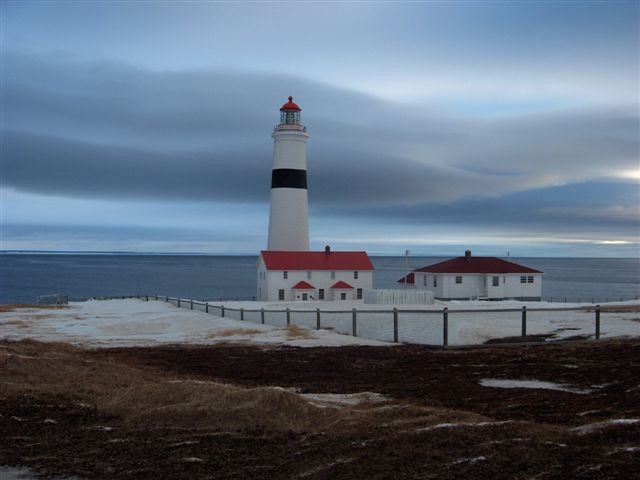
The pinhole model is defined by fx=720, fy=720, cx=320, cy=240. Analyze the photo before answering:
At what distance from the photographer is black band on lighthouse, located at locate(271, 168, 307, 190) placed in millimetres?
50156

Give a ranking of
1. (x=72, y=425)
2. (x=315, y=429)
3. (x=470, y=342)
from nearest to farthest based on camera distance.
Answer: (x=315, y=429)
(x=72, y=425)
(x=470, y=342)

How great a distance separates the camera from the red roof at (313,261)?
4934 centimetres

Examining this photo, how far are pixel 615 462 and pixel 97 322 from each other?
29430 mm

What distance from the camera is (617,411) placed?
1023 cm

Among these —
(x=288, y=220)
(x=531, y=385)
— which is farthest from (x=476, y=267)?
(x=531, y=385)

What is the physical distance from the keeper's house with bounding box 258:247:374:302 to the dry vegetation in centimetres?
3223

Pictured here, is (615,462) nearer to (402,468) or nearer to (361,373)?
(402,468)

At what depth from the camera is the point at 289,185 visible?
165ft

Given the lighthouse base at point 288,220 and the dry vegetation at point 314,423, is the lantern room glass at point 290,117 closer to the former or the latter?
the lighthouse base at point 288,220

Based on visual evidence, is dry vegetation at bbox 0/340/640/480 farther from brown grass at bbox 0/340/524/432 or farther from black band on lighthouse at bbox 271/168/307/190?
black band on lighthouse at bbox 271/168/307/190

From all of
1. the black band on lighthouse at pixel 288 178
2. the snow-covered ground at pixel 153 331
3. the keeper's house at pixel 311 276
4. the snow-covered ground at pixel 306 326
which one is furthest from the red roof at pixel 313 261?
the snow-covered ground at pixel 306 326

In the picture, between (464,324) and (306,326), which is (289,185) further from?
(464,324)

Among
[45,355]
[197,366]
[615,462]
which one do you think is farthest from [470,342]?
[615,462]

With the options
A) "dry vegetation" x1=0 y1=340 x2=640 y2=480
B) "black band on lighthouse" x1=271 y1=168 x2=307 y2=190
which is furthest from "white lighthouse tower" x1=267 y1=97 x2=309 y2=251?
"dry vegetation" x1=0 y1=340 x2=640 y2=480
